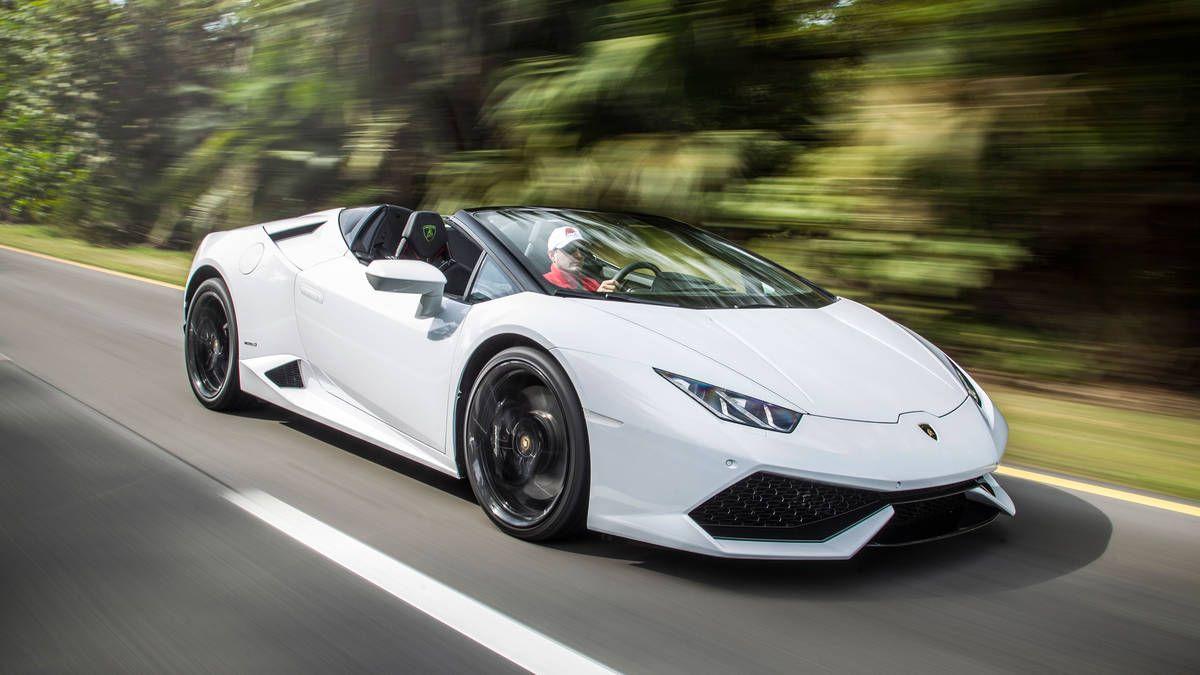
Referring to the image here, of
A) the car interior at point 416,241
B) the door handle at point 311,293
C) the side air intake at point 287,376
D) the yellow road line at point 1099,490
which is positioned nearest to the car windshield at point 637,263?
the car interior at point 416,241

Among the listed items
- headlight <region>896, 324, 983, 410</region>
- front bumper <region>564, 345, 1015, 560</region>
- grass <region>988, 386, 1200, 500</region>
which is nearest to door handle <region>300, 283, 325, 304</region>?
front bumper <region>564, 345, 1015, 560</region>

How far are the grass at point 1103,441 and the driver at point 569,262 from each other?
220 centimetres

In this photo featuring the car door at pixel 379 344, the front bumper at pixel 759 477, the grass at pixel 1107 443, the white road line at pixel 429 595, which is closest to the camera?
the white road line at pixel 429 595

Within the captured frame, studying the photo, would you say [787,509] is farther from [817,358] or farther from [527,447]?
[527,447]

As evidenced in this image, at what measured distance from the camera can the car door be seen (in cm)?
384

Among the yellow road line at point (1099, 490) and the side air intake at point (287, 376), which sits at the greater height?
the side air intake at point (287, 376)

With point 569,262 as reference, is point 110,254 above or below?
below

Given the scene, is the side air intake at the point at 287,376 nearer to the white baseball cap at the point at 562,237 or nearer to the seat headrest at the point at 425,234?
the seat headrest at the point at 425,234

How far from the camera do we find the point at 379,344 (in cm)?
411

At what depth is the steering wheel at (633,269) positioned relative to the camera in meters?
3.95

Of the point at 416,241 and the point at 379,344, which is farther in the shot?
the point at 416,241

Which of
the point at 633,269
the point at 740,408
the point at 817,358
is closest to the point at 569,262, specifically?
the point at 633,269

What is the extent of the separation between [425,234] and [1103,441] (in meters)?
3.50

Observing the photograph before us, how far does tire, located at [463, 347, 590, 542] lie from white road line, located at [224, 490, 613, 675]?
445 millimetres
